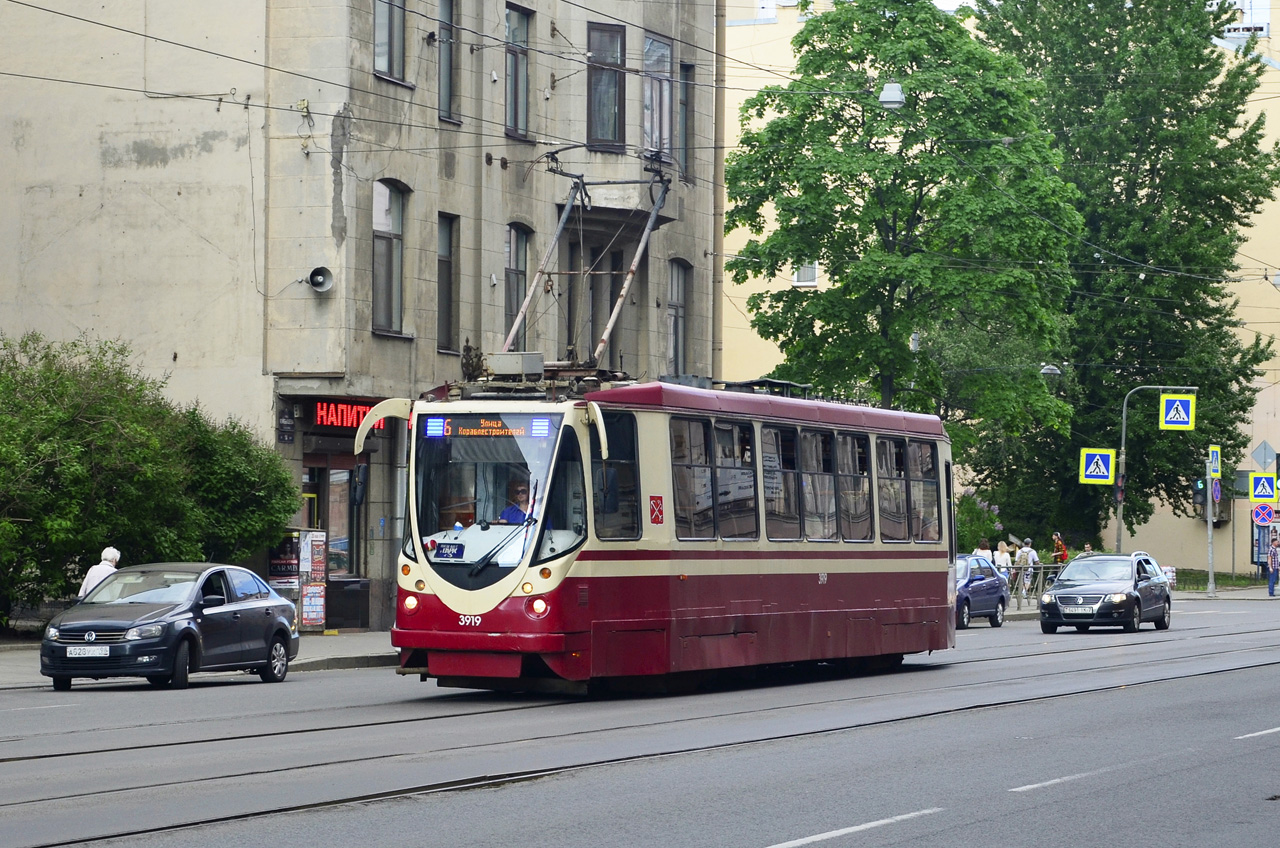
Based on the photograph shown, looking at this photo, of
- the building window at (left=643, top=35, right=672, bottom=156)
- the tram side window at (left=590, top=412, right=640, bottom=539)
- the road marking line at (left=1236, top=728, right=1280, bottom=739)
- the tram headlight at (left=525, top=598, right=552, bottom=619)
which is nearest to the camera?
the road marking line at (left=1236, top=728, right=1280, bottom=739)

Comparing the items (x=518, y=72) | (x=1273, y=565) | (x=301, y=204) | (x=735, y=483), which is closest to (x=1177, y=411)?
(x=1273, y=565)

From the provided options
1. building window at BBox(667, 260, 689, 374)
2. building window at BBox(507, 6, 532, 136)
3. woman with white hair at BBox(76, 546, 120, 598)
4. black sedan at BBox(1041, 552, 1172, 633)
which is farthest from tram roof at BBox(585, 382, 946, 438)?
building window at BBox(667, 260, 689, 374)

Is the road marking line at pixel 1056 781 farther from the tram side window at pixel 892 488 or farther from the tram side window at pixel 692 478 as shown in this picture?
the tram side window at pixel 892 488

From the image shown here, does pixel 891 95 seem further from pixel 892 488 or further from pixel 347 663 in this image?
pixel 347 663

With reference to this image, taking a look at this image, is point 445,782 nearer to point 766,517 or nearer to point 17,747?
point 17,747

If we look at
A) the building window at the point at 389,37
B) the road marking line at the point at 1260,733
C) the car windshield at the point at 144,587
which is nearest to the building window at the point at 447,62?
the building window at the point at 389,37

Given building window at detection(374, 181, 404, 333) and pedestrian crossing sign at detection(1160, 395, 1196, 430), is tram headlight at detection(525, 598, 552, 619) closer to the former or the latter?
building window at detection(374, 181, 404, 333)

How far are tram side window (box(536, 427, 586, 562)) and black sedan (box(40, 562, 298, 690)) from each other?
547cm

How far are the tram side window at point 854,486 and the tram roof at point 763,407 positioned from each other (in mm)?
238

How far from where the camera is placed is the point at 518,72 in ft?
118

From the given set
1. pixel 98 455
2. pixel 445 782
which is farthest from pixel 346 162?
pixel 445 782

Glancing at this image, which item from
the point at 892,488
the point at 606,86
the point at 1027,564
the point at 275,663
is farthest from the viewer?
the point at 1027,564

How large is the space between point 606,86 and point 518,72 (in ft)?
6.42

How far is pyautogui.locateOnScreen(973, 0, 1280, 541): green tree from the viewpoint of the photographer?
185ft
